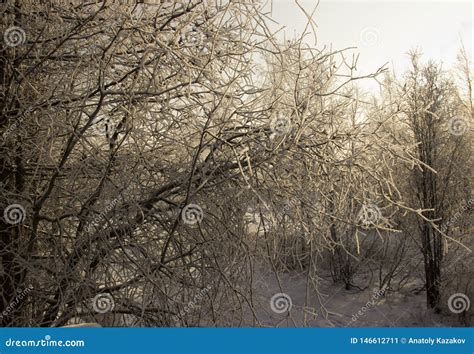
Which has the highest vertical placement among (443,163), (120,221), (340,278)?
(443,163)

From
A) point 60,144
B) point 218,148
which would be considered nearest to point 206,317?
point 218,148

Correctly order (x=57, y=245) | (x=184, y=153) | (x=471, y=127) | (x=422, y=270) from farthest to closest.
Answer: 1. (x=471, y=127)
2. (x=422, y=270)
3. (x=184, y=153)
4. (x=57, y=245)

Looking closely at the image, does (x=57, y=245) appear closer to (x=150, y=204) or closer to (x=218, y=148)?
(x=150, y=204)

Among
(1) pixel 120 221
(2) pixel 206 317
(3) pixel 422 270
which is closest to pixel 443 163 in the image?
(3) pixel 422 270

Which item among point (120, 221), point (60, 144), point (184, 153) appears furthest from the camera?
point (60, 144)

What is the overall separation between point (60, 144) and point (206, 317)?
1590 mm

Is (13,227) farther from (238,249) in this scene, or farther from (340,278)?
(340,278)

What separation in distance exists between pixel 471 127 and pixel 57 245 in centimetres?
921

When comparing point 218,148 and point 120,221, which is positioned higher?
point 218,148

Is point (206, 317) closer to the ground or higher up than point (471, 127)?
closer to the ground

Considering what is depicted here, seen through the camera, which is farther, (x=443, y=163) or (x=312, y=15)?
(x=443, y=163)

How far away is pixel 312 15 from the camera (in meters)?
2.68

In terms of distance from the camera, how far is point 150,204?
2967 mm

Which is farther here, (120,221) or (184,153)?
(184,153)
